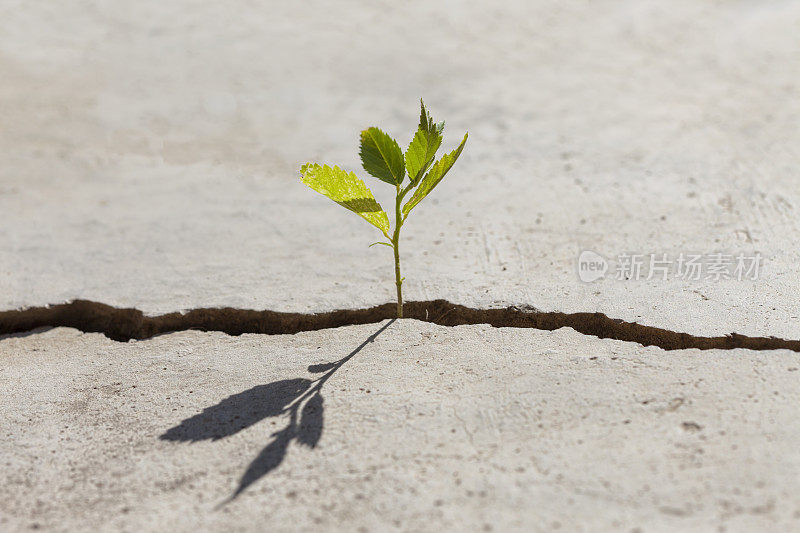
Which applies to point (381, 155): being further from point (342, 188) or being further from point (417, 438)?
point (417, 438)

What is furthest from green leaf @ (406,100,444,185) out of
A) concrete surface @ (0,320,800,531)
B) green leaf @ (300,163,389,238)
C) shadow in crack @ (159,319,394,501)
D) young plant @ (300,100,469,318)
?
shadow in crack @ (159,319,394,501)

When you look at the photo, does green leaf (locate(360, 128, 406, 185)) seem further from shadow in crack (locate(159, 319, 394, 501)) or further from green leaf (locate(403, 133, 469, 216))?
shadow in crack (locate(159, 319, 394, 501))

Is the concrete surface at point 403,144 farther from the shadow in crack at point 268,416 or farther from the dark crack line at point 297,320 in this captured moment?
the shadow in crack at point 268,416

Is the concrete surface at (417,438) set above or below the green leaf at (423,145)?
below

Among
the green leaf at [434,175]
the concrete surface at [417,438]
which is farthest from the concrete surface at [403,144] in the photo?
the green leaf at [434,175]

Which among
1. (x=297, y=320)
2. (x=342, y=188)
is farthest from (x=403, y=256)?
(x=342, y=188)
